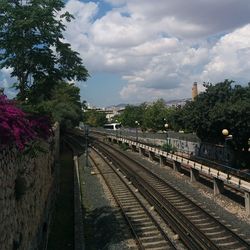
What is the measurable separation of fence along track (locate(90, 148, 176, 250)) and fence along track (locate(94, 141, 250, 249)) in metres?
0.96

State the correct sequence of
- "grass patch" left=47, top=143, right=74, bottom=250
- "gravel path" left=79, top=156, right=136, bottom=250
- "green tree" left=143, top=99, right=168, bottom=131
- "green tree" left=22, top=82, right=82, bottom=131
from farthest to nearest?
"green tree" left=143, top=99, right=168, bottom=131 < "grass patch" left=47, top=143, right=74, bottom=250 < "gravel path" left=79, top=156, right=136, bottom=250 < "green tree" left=22, top=82, right=82, bottom=131

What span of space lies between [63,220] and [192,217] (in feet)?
20.5

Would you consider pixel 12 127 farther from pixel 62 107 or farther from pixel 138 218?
pixel 62 107

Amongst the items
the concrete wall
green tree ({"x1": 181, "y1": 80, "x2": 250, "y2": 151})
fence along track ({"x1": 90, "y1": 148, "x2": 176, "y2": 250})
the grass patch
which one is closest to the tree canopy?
green tree ({"x1": 181, "y1": 80, "x2": 250, "y2": 151})

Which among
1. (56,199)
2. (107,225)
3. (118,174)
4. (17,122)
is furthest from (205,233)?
(118,174)

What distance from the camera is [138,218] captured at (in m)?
21.3

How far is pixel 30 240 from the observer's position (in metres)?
13.9

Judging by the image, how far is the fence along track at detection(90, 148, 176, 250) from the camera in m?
17.1

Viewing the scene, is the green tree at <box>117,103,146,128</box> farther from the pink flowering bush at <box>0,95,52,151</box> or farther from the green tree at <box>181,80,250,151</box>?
the pink flowering bush at <box>0,95,52,151</box>

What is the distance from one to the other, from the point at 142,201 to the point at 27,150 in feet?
44.7

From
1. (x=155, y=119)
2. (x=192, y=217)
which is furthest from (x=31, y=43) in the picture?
(x=155, y=119)

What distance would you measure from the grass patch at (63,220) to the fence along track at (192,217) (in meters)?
4.46

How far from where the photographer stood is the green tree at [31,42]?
138ft

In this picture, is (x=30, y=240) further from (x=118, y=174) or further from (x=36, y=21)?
(x=36, y=21)
